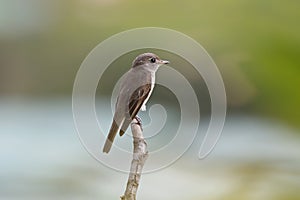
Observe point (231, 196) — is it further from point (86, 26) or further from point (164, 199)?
point (86, 26)

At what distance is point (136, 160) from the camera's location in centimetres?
39

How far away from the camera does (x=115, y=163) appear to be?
546 mm

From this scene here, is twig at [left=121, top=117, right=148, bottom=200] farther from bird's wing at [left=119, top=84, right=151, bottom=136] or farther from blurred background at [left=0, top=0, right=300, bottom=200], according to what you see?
blurred background at [left=0, top=0, right=300, bottom=200]

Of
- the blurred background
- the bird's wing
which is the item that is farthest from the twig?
the blurred background

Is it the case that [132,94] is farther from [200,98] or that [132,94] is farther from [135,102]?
[200,98]

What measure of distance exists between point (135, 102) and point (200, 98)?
0.20 m

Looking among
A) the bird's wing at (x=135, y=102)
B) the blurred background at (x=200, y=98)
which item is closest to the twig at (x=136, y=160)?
the bird's wing at (x=135, y=102)

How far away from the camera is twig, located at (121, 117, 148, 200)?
359mm

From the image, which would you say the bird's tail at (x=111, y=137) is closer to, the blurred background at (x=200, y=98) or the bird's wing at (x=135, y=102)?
the bird's wing at (x=135, y=102)

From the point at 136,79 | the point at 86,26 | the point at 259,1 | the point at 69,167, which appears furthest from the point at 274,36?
the point at 86,26

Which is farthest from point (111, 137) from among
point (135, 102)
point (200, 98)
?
point (200, 98)

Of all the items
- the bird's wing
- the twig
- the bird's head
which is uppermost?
the bird's head

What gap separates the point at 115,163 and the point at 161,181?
0.52 ft

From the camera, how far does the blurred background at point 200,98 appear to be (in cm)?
66
